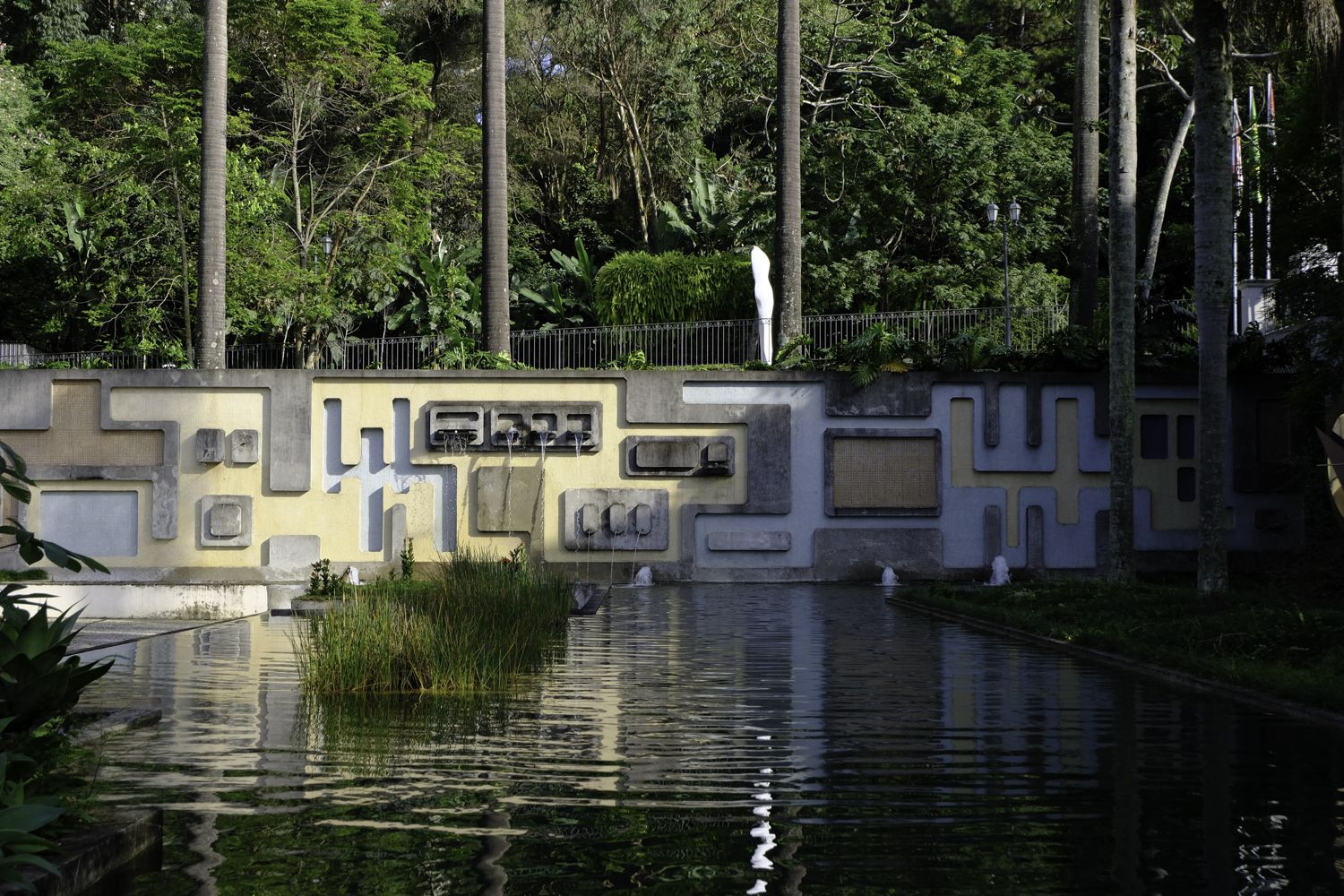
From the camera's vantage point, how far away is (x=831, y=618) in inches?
634

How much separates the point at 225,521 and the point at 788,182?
34.3ft

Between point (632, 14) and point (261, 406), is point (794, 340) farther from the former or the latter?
point (632, 14)

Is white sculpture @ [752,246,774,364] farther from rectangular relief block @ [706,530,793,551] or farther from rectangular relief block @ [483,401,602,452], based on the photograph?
rectangular relief block @ [483,401,602,452]

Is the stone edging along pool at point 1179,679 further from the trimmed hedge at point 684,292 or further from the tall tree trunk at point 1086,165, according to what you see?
the trimmed hedge at point 684,292

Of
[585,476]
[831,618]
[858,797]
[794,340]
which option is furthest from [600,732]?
[794,340]

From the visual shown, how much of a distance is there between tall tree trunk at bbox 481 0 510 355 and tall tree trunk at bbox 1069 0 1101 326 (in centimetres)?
963

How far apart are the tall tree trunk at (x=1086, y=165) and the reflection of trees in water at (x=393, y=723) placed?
18607 mm

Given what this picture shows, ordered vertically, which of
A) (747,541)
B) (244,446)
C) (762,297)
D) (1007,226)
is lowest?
(747,541)

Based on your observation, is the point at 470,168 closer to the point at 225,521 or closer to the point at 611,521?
the point at 225,521

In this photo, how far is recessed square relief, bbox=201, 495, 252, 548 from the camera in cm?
2252

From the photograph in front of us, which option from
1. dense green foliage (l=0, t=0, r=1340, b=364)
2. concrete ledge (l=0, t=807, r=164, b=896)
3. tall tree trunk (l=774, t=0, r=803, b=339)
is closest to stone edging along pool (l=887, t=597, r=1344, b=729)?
concrete ledge (l=0, t=807, r=164, b=896)

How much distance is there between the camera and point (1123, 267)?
17.6 m

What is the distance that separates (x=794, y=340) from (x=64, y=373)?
11.0 meters

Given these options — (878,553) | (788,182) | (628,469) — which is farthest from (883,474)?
(788,182)
